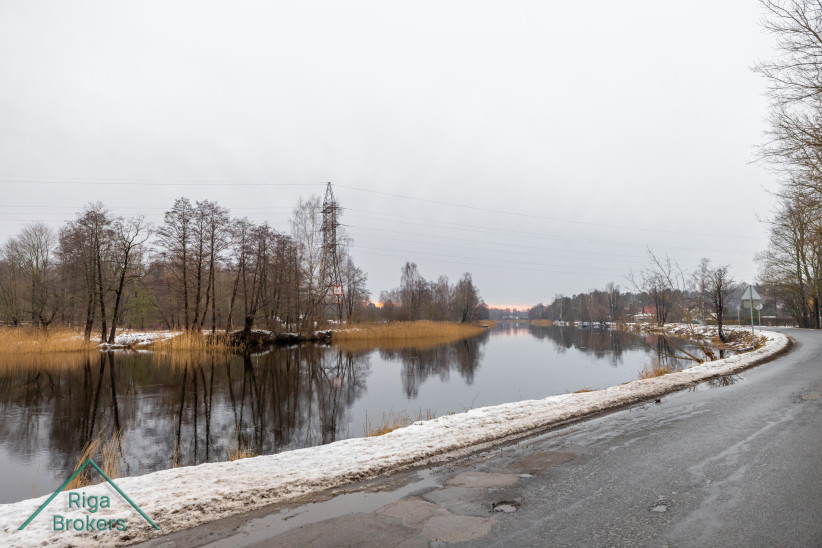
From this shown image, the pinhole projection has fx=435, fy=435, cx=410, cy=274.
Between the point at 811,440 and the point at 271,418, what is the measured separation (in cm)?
1092

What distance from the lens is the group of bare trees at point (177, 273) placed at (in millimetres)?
33281

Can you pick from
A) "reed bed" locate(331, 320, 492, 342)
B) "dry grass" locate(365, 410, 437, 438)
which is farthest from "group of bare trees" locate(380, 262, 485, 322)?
"dry grass" locate(365, 410, 437, 438)

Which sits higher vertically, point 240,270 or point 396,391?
point 240,270

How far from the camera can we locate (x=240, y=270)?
3697 centimetres

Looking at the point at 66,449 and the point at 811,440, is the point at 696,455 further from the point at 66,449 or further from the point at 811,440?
the point at 66,449

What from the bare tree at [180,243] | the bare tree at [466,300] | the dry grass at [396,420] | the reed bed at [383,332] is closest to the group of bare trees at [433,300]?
the bare tree at [466,300]

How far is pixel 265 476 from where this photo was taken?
17.2 ft

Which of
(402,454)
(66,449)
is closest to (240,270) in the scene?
(66,449)

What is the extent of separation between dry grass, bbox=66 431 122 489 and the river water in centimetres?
18

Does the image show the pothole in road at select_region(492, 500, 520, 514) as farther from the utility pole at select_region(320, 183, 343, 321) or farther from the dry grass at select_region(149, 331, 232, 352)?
the utility pole at select_region(320, 183, 343, 321)

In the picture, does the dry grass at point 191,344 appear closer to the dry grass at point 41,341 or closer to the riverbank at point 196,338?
the riverbank at point 196,338

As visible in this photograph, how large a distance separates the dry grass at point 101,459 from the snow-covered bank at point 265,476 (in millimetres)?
1200

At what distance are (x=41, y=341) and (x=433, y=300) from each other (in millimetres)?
66029

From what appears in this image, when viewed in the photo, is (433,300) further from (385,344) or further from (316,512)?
(316,512)
